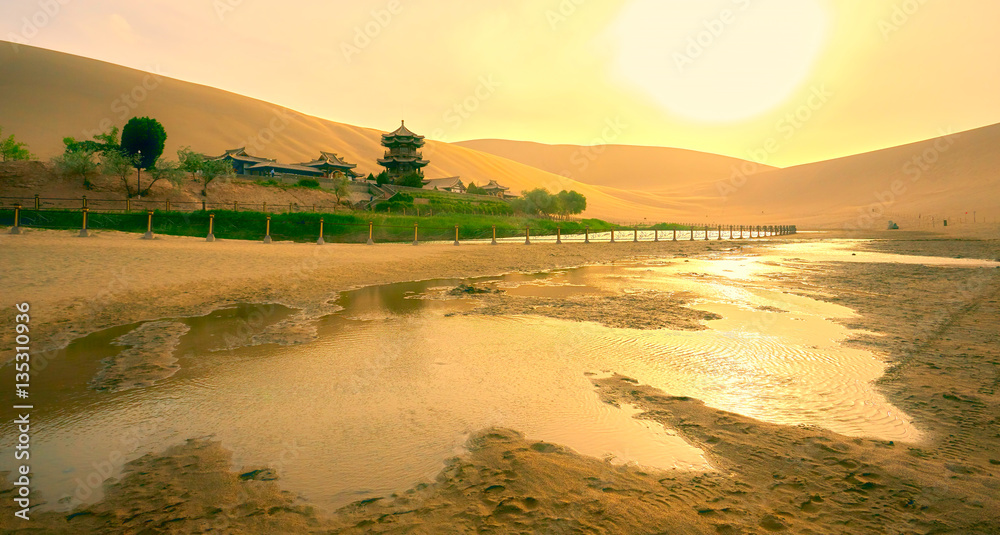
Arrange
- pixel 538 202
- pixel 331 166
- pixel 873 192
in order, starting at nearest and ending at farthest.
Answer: pixel 538 202 → pixel 331 166 → pixel 873 192

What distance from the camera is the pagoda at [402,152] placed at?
77.4m

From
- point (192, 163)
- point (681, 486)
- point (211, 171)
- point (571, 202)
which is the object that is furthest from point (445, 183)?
point (681, 486)

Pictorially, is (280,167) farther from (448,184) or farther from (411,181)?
(448,184)

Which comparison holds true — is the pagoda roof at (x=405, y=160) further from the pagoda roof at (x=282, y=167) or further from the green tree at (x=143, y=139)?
the green tree at (x=143, y=139)

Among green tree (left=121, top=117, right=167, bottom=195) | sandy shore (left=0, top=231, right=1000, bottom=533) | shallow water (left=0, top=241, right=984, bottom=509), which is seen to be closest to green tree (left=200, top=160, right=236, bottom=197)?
green tree (left=121, top=117, right=167, bottom=195)

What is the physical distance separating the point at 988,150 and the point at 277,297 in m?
136

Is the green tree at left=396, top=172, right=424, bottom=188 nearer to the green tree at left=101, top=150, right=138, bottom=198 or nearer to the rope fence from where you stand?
the rope fence

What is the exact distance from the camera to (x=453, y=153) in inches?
5915

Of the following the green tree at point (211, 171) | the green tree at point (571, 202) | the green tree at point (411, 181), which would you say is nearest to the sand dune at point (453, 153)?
the green tree at point (571, 202)

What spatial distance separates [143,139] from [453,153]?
103m

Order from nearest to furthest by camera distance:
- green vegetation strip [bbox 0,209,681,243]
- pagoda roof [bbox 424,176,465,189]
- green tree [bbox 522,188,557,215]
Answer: green vegetation strip [bbox 0,209,681,243] < green tree [bbox 522,188,557,215] < pagoda roof [bbox 424,176,465,189]

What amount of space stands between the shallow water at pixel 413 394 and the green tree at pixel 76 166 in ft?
140

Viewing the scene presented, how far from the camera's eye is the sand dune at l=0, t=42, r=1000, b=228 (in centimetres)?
8469

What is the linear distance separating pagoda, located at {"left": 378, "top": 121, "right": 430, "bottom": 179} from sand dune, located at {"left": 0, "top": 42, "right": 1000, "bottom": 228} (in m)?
37.1
